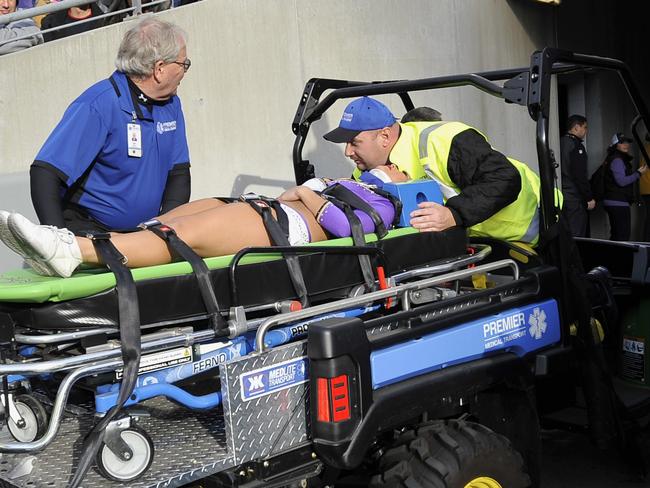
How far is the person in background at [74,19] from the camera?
9.84 m

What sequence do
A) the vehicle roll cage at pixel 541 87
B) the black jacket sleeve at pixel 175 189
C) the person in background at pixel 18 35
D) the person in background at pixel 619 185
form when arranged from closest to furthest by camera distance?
1. the vehicle roll cage at pixel 541 87
2. the black jacket sleeve at pixel 175 189
3. the person in background at pixel 18 35
4. the person in background at pixel 619 185

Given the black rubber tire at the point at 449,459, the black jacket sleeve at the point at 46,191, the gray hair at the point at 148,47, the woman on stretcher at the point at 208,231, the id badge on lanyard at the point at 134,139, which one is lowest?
the black rubber tire at the point at 449,459

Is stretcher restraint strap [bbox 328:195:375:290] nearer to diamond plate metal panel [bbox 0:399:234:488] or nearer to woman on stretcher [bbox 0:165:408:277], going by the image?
woman on stretcher [bbox 0:165:408:277]

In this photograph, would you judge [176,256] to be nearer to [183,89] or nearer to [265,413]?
[265,413]

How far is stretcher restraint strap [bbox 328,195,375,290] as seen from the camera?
3.77m

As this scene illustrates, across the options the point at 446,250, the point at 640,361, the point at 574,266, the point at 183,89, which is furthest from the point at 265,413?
the point at 183,89

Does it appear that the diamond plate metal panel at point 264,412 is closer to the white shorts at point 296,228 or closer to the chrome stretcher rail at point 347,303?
the chrome stretcher rail at point 347,303

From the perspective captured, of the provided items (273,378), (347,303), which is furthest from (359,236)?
(273,378)

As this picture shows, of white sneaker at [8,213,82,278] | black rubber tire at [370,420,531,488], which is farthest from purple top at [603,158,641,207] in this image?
white sneaker at [8,213,82,278]

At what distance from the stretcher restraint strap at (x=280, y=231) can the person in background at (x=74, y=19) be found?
663cm

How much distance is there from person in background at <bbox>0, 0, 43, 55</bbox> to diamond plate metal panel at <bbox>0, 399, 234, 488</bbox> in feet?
24.2

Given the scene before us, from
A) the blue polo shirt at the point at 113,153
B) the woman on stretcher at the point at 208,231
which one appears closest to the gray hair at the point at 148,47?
the blue polo shirt at the point at 113,153

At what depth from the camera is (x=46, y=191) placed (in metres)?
3.91

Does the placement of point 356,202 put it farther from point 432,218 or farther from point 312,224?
point 432,218
